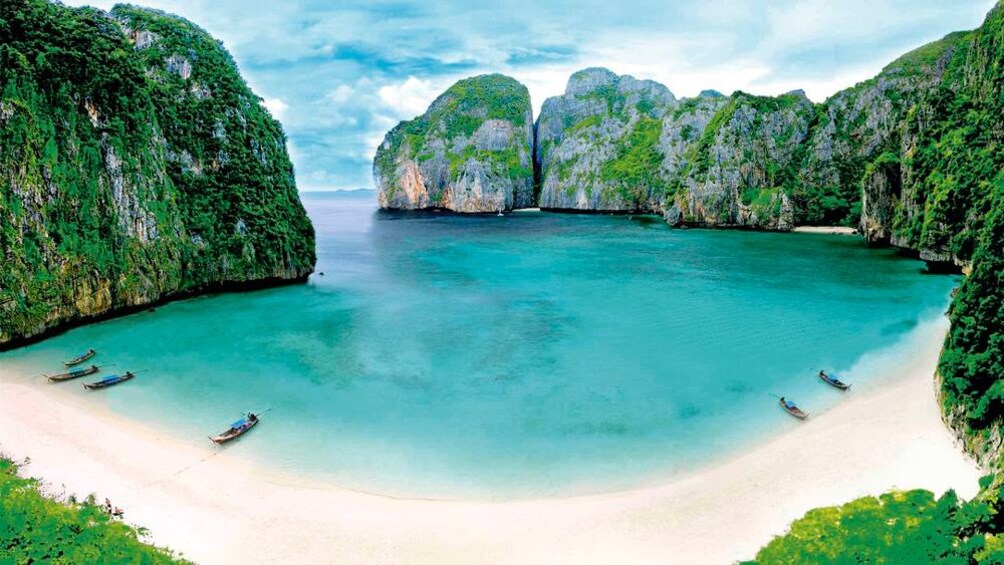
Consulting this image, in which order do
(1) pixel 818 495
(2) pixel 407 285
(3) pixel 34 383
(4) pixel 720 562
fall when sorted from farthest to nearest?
1. (2) pixel 407 285
2. (3) pixel 34 383
3. (1) pixel 818 495
4. (4) pixel 720 562

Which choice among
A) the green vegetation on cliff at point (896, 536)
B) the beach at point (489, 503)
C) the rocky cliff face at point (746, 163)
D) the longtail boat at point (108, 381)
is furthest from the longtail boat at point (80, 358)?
the rocky cliff face at point (746, 163)

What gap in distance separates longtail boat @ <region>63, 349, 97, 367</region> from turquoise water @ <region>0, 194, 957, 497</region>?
0.63 meters

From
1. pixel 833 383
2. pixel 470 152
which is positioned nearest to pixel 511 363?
pixel 833 383

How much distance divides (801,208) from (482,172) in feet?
277

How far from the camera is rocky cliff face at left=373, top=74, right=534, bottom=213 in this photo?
155m

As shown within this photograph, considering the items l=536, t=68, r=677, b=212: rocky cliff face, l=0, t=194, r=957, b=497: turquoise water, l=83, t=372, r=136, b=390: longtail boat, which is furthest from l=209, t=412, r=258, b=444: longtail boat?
l=536, t=68, r=677, b=212: rocky cliff face

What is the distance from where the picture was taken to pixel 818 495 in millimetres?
19031

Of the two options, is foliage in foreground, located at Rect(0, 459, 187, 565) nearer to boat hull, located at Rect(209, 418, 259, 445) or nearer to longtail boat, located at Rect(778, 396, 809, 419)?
boat hull, located at Rect(209, 418, 259, 445)

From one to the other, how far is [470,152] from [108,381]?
452 ft

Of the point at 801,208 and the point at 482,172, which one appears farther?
the point at 482,172

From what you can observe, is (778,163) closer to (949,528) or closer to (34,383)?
(949,528)

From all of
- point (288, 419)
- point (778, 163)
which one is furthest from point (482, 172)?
point (288, 419)

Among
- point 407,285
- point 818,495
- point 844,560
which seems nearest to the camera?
point 844,560

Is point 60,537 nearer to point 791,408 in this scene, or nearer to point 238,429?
point 238,429
